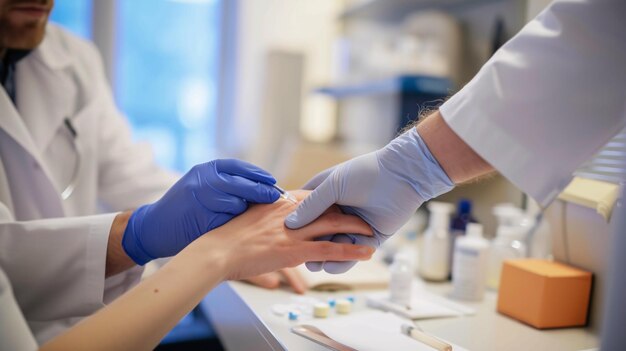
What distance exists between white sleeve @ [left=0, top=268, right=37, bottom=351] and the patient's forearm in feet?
0.18

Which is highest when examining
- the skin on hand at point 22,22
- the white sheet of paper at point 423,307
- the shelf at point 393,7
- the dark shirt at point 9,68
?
the shelf at point 393,7

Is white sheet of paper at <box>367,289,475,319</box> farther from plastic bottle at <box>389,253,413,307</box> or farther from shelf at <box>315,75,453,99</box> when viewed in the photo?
shelf at <box>315,75,453,99</box>

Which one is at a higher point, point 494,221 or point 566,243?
point 566,243

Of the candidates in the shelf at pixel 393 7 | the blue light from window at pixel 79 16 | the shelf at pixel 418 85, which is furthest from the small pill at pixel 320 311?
the blue light from window at pixel 79 16

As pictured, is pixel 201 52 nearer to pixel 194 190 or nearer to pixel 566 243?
pixel 194 190

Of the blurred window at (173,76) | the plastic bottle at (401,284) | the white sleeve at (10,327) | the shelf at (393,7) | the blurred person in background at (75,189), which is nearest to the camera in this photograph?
the white sleeve at (10,327)

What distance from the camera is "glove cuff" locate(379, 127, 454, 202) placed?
74 cm

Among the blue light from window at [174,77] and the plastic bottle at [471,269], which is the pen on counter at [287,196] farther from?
the blue light from window at [174,77]

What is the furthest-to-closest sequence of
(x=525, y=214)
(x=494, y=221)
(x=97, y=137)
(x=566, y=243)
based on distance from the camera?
1. (x=494, y=221)
2. (x=97, y=137)
3. (x=525, y=214)
4. (x=566, y=243)

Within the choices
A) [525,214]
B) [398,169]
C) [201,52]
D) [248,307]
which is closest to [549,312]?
[525,214]

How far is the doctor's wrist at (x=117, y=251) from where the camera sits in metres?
0.90

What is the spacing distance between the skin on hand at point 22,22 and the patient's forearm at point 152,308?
72cm

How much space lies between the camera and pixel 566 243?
98 centimetres

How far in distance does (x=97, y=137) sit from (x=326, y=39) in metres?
1.84
